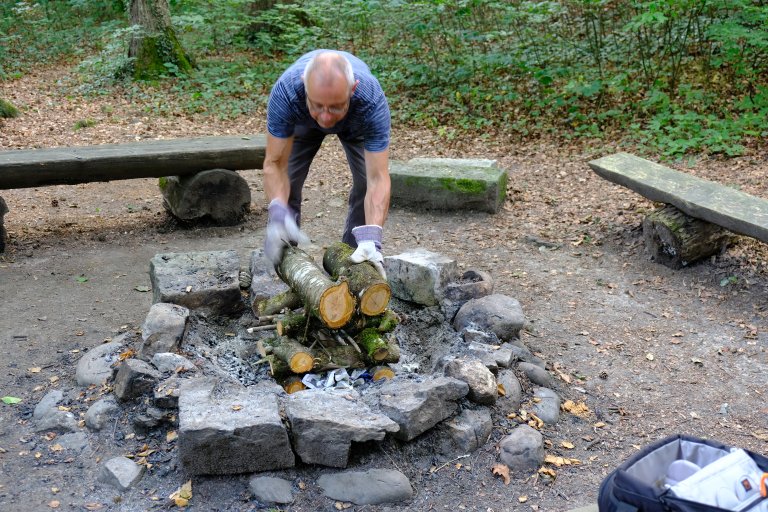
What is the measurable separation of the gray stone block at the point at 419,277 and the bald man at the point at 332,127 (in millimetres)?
434

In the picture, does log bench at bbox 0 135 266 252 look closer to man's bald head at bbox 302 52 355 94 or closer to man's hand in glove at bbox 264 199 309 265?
man's hand in glove at bbox 264 199 309 265

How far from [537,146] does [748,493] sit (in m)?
6.09

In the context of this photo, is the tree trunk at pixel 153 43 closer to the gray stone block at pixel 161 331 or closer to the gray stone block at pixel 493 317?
the gray stone block at pixel 161 331

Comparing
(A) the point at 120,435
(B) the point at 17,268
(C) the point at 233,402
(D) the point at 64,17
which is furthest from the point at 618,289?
(D) the point at 64,17

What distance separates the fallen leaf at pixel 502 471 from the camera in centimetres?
309

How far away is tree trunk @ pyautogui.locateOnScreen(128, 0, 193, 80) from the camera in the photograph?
1023 cm

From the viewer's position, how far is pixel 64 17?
14.6 meters

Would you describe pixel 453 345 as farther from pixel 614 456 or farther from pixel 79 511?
pixel 79 511

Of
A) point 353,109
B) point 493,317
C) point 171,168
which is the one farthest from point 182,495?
point 171,168

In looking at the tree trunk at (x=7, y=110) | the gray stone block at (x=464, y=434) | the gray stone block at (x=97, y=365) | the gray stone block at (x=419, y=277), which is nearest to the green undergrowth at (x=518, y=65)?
the tree trunk at (x=7, y=110)

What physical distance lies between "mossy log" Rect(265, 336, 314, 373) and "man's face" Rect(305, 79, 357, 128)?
1050mm

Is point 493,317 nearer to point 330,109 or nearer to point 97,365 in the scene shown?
point 330,109

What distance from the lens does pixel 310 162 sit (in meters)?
4.45

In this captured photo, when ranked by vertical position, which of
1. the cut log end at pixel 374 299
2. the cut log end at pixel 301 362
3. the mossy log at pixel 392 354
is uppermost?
the cut log end at pixel 374 299
